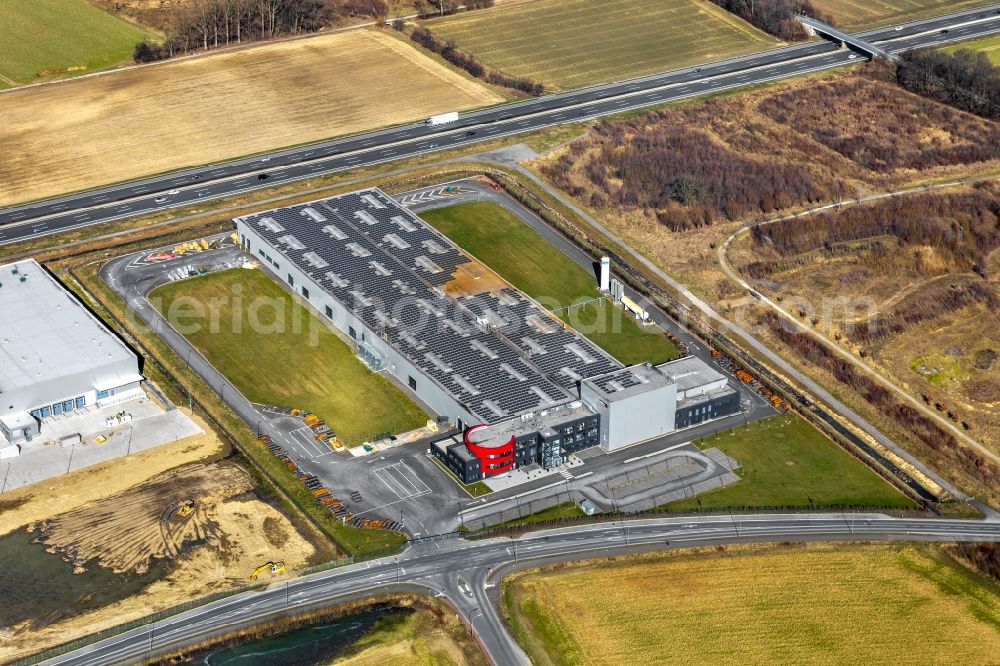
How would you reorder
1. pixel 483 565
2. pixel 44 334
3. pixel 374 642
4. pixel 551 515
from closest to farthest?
pixel 374 642 → pixel 483 565 → pixel 551 515 → pixel 44 334

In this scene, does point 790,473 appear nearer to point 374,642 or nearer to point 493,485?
point 493,485

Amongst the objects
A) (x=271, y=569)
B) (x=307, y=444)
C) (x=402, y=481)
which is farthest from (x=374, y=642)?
(x=307, y=444)

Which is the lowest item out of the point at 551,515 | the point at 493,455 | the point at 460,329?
the point at 551,515

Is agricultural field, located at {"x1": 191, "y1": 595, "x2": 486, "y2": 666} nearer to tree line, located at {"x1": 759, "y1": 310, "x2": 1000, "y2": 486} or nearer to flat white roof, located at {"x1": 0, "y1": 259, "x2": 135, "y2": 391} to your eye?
flat white roof, located at {"x1": 0, "y1": 259, "x2": 135, "y2": 391}

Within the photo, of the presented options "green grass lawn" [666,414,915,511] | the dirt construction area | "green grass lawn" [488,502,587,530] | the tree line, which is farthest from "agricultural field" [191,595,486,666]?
the tree line

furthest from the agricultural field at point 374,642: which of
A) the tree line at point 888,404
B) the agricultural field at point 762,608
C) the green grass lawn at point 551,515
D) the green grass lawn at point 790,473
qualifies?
the tree line at point 888,404

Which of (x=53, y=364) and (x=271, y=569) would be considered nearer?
(x=271, y=569)
